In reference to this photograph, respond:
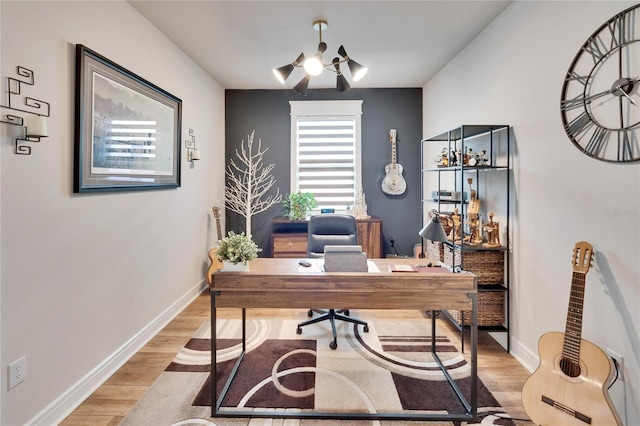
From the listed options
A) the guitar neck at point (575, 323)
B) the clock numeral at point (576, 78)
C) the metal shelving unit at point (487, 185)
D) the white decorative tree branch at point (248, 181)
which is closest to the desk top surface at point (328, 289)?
the guitar neck at point (575, 323)

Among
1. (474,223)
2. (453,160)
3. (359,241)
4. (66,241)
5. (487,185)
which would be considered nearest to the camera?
(66,241)

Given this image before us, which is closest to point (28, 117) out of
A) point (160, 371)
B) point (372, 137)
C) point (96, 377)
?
point (96, 377)

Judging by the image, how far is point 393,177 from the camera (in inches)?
190

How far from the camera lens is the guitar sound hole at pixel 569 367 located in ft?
5.64

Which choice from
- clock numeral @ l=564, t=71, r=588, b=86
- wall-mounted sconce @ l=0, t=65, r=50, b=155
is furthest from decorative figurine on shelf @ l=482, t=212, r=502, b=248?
wall-mounted sconce @ l=0, t=65, r=50, b=155

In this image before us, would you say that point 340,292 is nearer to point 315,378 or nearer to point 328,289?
point 328,289

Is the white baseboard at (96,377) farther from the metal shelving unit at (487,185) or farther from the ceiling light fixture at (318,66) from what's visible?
the metal shelving unit at (487,185)

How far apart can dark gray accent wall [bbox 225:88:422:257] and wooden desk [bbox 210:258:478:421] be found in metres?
2.95

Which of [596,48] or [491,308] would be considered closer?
[596,48]

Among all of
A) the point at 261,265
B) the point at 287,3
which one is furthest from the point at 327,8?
the point at 261,265

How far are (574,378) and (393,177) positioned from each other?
11.2 ft

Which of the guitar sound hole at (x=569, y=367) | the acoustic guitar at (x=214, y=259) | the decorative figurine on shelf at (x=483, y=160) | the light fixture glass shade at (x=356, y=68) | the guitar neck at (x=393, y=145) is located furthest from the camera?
the guitar neck at (x=393, y=145)

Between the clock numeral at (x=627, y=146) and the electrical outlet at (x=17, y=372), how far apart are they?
3.19 m

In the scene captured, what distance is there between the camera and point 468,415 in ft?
6.22
